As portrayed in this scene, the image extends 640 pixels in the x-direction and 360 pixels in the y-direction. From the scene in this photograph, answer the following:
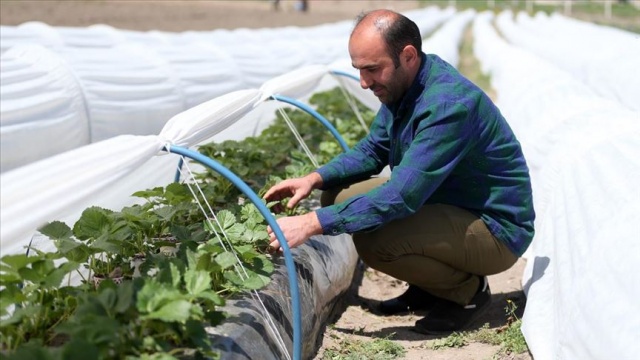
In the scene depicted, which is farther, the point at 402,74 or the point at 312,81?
the point at 312,81

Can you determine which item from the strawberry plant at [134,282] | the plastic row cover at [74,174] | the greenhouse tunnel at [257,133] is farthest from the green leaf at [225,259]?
the plastic row cover at [74,174]

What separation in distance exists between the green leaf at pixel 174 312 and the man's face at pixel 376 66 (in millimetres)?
1230

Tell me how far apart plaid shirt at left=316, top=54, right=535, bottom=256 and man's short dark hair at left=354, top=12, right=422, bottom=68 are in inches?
6.0

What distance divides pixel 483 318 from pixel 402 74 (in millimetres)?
1185

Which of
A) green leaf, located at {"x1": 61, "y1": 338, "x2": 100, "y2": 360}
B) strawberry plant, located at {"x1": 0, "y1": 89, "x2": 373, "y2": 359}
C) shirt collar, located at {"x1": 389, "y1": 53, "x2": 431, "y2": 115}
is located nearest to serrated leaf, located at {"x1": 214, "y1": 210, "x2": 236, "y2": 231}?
strawberry plant, located at {"x1": 0, "y1": 89, "x2": 373, "y2": 359}

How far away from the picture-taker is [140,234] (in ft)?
9.86

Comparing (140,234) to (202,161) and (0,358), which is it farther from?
(0,358)

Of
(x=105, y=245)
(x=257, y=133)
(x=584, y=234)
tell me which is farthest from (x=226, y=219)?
(x=257, y=133)

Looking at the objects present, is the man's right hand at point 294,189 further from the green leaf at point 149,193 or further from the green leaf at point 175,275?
the green leaf at point 175,275

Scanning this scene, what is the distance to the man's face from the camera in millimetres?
3055

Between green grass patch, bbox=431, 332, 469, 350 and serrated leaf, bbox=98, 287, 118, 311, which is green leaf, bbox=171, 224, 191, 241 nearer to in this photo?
serrated leaf, bbox=98, 287, 118, 311

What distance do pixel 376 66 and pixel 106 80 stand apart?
361cm

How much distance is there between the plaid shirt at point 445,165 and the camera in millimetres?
2990

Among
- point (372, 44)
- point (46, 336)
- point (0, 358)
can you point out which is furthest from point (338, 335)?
point (0, 358)
